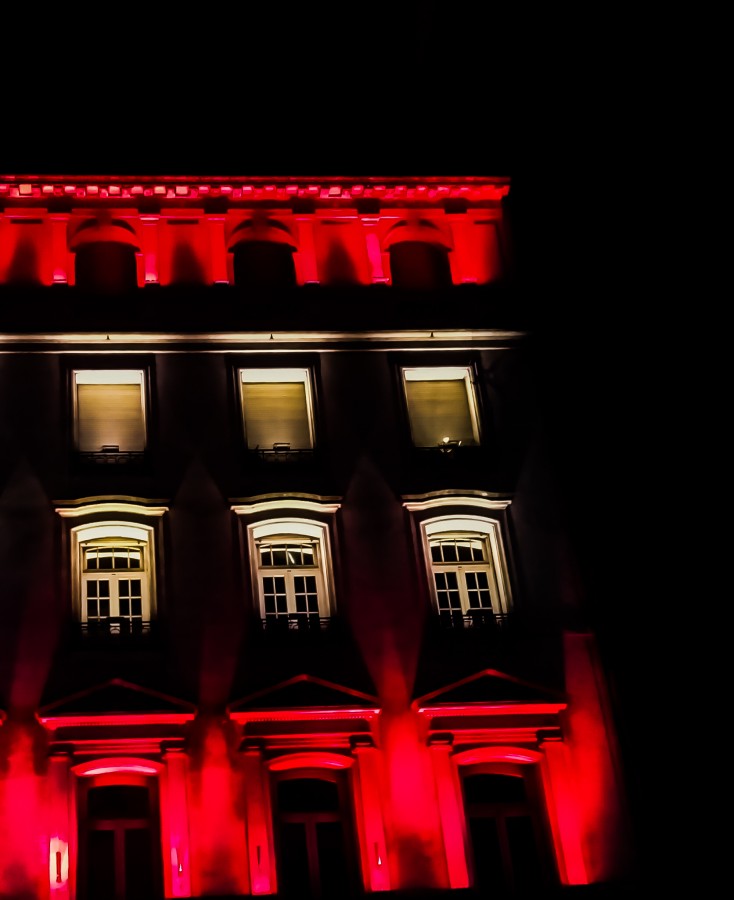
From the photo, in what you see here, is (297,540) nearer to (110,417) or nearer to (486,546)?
(486,546)

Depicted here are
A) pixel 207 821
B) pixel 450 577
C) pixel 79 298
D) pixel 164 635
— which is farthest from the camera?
pixel 79 298

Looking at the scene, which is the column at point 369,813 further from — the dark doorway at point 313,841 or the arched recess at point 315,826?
the dark doorway at point 313,841

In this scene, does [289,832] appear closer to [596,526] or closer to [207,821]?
[207,821]

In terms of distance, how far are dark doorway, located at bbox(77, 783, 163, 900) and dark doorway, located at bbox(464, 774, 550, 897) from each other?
5543 millimetres

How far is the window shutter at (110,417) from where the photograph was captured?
28.2 m

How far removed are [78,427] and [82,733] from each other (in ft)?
22.8

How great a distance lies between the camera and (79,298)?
98.5ft

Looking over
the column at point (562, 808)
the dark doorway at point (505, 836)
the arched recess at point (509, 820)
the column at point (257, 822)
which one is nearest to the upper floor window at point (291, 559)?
the column at point (257, 822)

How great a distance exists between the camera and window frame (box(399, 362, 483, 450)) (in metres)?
29.2

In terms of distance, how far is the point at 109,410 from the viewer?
28688 millimetres

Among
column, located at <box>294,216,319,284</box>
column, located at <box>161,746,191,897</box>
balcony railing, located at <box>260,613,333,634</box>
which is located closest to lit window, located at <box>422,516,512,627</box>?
balcony railing, located at <box>260,613,333,634</box>

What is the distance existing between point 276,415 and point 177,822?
9138 mm

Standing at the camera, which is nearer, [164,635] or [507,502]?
[164,635]

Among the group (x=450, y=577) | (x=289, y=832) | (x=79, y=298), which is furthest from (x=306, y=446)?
(x=289, y=832)
